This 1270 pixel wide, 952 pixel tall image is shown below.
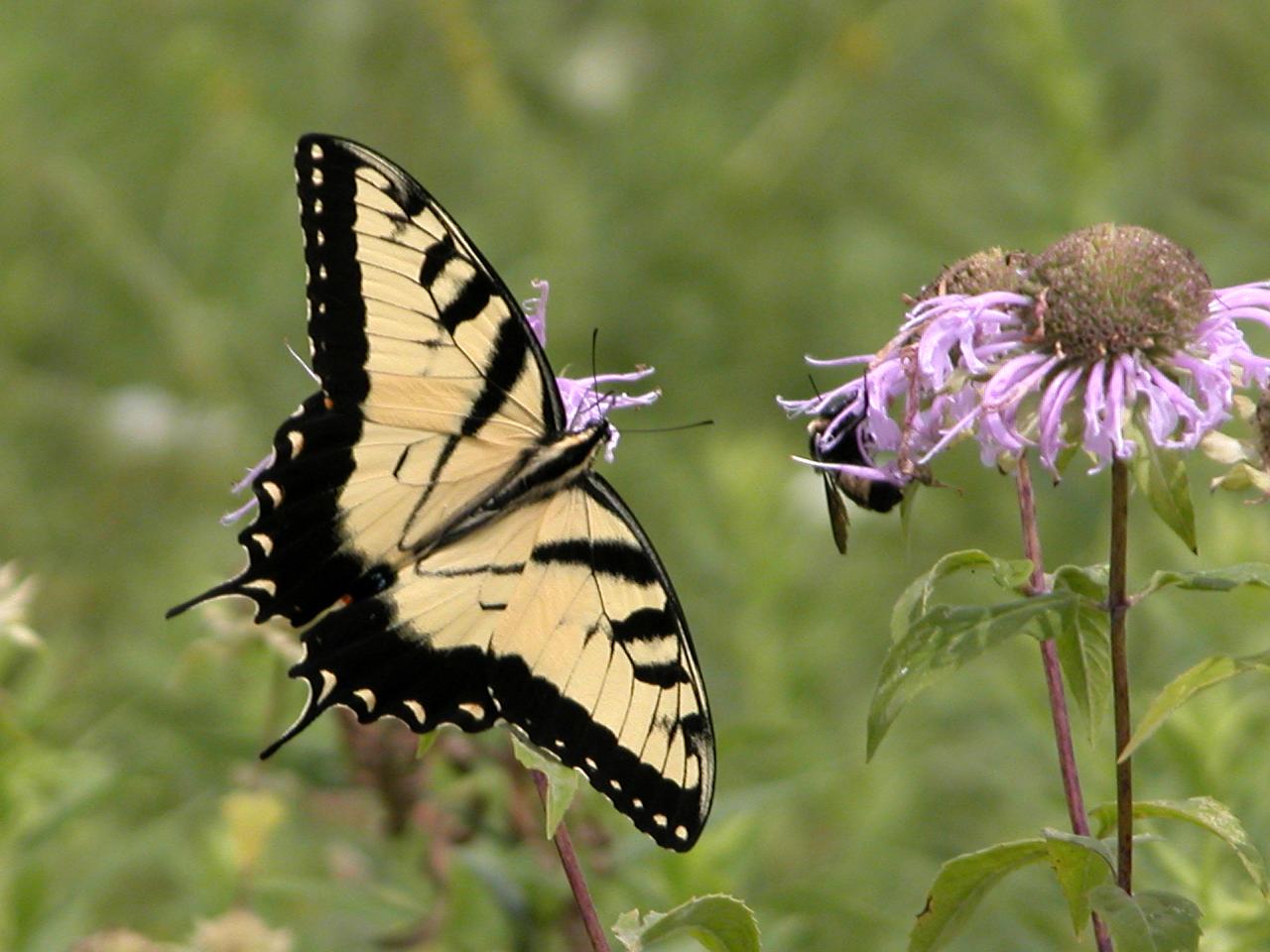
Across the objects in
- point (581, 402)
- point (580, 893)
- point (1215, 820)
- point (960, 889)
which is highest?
point (581, 402)

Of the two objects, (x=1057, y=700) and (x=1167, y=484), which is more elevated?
(x=1167, y=484)

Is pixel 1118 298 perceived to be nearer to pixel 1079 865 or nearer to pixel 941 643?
pixel 941 643

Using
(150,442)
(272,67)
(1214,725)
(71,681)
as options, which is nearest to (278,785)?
(71,681)

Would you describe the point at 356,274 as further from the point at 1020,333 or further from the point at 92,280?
the point at 92,280

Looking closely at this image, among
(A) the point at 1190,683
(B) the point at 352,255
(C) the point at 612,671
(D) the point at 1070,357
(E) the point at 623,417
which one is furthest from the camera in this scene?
(E) the point at 623,417

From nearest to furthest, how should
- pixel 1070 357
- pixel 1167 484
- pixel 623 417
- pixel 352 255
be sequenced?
pixel 1167 484 < pixel 1070 357 < pixel 352 255 < pixel 623 417

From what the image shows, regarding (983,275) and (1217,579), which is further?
(983,275)

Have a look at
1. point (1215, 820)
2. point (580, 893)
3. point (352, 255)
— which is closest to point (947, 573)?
point (1215, 820)
